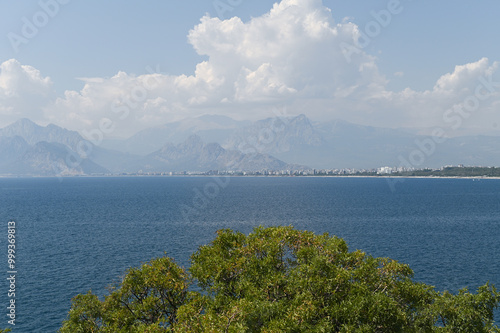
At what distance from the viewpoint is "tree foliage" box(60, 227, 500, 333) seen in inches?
978

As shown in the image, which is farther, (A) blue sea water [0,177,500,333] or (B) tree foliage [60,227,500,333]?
(A) blue sea water [0,177,500,333]

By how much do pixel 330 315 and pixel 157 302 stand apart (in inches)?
593

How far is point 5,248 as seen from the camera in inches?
3661

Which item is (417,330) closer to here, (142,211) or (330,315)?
(330,315)

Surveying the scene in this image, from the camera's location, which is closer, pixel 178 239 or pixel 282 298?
pixel 282 298

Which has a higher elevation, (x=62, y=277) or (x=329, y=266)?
(x=329, y=266)

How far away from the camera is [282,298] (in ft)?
102

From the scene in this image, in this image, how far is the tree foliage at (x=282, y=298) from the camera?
24.8 m

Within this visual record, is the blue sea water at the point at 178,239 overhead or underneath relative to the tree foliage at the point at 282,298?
underneath

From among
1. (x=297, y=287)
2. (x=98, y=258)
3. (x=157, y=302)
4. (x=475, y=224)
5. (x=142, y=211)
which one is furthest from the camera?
(x=142, y=211)

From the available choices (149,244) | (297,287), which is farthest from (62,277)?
(297,287)

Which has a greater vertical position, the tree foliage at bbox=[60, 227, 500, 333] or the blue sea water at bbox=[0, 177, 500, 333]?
the tree foliage at bbox=[60, 227, 500, 333]

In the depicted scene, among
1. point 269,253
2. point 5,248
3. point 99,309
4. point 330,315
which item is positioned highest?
point 269,253

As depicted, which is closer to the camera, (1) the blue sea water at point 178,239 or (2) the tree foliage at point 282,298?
(2) the tree foliage at point 282,298
